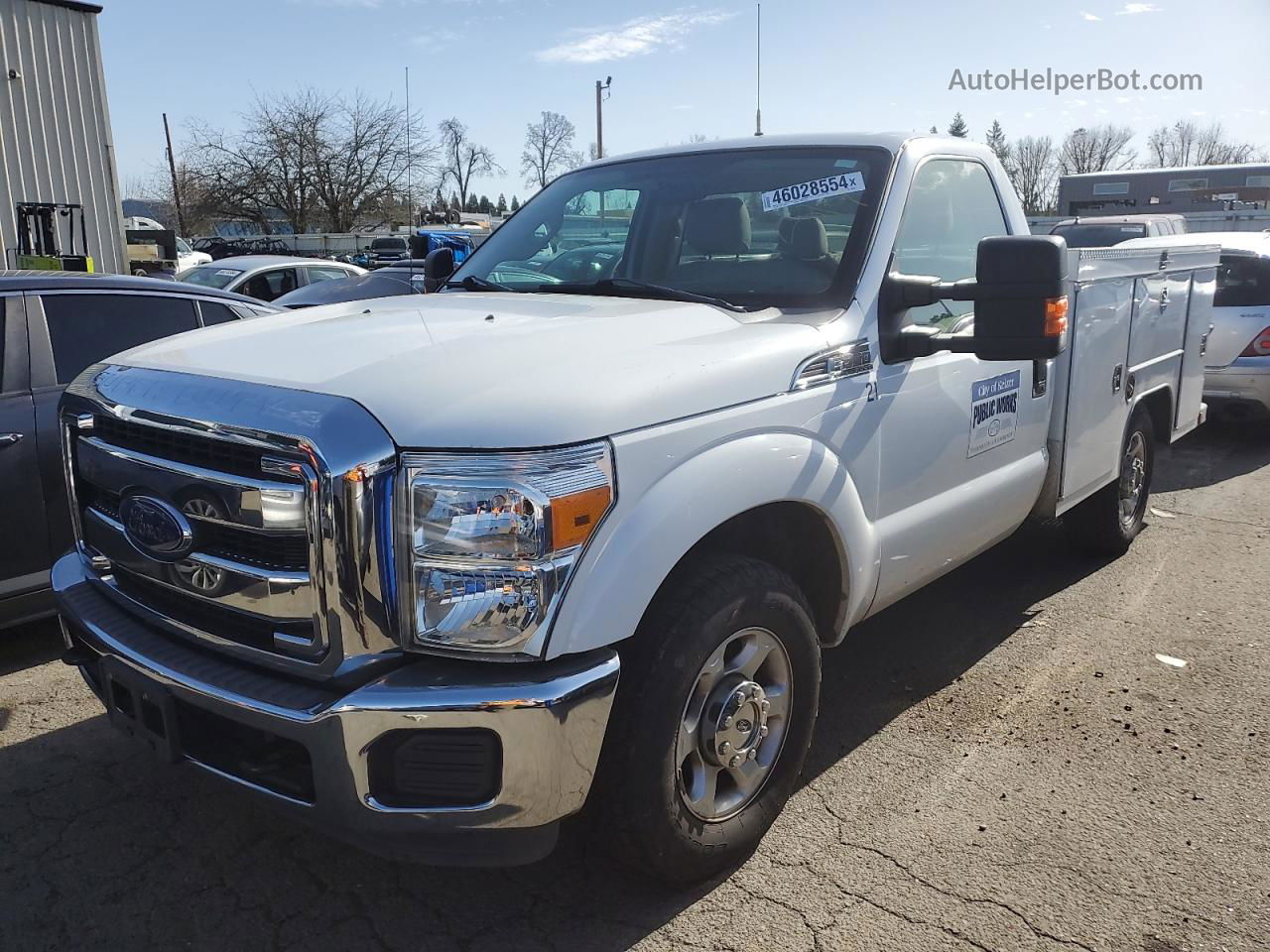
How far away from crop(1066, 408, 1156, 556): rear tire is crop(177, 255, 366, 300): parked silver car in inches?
349

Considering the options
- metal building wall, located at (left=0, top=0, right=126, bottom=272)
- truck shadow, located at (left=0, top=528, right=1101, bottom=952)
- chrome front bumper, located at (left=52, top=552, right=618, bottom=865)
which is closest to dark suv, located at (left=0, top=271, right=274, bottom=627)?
truck shadow, located at (left=0, top=528, right=1101, bottom=952)

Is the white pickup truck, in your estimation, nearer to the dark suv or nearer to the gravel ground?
the gravel ground

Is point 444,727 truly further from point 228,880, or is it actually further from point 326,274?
point 326,274

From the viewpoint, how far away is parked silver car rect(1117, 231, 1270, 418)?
8688 mm

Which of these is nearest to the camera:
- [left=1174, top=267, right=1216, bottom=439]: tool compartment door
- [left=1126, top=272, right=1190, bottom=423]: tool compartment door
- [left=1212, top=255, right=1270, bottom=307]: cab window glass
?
[left=1126, top=272, right=1190, bottom=423]: tool compartment door

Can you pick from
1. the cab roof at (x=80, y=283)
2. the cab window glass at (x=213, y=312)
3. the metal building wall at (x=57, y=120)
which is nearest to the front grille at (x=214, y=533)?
the cab roof at (x=80, y=283)

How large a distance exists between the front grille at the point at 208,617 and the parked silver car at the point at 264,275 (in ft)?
29.4

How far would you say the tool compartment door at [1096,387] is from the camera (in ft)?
14.0

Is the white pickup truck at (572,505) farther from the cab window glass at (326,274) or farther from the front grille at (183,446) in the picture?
the cab window glass at (326,274)

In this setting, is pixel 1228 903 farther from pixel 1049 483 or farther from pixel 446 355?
pixel 446 355

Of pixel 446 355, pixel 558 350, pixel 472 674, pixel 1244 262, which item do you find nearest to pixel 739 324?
pixel 558 350

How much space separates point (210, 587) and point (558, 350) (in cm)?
100

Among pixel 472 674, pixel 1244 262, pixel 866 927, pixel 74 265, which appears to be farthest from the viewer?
pixel 74 265

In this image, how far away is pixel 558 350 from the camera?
99.1 inches
